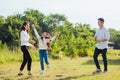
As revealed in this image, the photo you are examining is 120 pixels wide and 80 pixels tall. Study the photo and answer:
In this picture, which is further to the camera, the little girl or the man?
the little girl

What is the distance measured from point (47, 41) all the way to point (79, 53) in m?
18.9

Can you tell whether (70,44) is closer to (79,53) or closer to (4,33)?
(79,53)

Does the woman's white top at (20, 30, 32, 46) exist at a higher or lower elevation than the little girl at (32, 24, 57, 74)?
higher

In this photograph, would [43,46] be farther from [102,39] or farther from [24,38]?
[102,39]

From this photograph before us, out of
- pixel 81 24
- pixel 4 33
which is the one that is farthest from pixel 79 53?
pixel 4 33

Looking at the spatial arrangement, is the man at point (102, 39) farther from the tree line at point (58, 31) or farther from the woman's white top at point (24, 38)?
the tree line at point (58, 31)

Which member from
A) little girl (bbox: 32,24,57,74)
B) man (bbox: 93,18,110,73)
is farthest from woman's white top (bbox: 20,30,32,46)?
man (bbox: 93,18,110,73)

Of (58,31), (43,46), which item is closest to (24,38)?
(43,46)

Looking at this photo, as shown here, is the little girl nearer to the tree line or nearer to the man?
the man

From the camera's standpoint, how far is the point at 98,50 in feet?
44.0

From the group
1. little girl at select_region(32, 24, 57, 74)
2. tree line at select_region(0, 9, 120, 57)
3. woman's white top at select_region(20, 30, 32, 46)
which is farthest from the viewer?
tree line at select_region(0, 9, 120, 57)

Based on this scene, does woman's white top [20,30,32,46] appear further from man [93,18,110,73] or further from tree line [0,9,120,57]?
tree line [0,9,120,57]

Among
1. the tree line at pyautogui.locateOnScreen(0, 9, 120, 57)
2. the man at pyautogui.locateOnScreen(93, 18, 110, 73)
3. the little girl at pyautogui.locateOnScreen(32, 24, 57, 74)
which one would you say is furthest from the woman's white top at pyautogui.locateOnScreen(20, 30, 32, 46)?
the tree line at pyautogui.locateOnScreen(0, 9, 120, 57)

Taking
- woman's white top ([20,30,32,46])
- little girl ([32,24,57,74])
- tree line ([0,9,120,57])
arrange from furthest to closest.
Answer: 1. tree line ([0,9,120,57])
2. little girl ([32,24,57,74])
3. woman's white top ([20,30,32,46])
